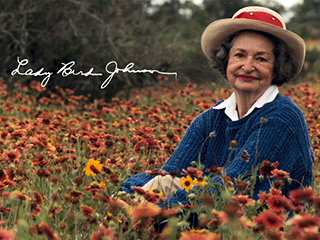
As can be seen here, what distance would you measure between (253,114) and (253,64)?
0.82ft

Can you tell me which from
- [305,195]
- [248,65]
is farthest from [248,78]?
[305,195]

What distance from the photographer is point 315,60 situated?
1267 centimetres

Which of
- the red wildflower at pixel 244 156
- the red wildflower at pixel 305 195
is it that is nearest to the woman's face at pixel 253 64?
the red wildflower at pixel 244 156

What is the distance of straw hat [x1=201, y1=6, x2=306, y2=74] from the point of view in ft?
6.89

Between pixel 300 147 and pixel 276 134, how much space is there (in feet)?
0.48

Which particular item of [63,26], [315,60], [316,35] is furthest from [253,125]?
[316,35]

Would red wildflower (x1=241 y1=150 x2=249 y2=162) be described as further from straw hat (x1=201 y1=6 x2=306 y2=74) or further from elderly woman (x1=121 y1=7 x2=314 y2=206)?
straw hat (x1=201 y1=6 x2=306 y2=74)

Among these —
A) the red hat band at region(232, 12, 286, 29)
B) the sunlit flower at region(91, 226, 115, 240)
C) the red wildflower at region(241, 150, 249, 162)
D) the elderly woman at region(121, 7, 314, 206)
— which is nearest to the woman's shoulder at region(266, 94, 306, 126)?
the elderly woman at region(121, 7, 314, 206)

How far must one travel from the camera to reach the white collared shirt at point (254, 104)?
6.95ft

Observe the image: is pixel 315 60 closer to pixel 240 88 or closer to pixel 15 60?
pixel 15 60

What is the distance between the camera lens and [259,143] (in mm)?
1920

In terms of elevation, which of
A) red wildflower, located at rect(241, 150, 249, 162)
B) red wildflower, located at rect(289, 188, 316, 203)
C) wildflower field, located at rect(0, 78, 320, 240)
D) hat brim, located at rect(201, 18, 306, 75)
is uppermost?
hat brim, located at rect(201, 18, 306, 75)

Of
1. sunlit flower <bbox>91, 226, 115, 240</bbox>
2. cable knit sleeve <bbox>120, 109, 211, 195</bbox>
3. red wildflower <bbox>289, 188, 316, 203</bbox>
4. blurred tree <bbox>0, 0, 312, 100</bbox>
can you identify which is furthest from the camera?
blurred tree <bbox>0, 0, 312, 100</bbox>

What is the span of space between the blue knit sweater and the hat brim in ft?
0.99
